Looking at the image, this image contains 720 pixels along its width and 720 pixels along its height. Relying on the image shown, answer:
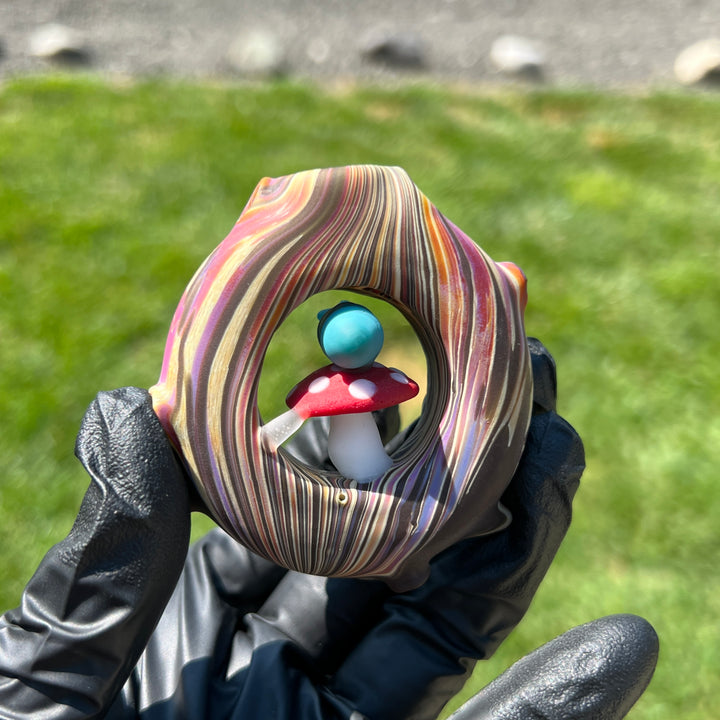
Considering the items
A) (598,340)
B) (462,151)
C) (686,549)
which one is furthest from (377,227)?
(462,151)

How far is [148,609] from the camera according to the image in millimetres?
967

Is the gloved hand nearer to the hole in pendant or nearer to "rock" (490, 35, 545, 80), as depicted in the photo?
the hole in pendant

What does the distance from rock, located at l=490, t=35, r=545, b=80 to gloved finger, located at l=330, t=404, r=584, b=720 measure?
330 cm

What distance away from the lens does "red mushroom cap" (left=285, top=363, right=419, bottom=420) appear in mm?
1014

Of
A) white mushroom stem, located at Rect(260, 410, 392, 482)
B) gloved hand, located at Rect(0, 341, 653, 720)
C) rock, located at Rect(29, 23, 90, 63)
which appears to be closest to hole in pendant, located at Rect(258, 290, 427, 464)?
gloved hand, located at Rect(0, 341, 653, 720)

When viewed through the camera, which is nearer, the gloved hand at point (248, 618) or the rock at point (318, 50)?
the gloved hand at point (248, 618)

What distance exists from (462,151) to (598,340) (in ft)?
3.79

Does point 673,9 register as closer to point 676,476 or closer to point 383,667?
point 676,476

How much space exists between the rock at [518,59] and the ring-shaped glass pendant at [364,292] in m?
3.29

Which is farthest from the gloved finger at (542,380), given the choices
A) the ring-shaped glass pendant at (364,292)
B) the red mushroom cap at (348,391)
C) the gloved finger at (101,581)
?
the gloved finger at (101,581)

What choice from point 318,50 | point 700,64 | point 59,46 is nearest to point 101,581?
point 59,46

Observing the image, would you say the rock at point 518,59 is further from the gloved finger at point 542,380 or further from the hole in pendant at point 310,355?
the gloved finger at point 542,380

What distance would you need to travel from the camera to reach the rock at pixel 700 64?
3924 mm

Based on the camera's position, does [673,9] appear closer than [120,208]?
No
